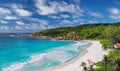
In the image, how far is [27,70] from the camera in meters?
57.2

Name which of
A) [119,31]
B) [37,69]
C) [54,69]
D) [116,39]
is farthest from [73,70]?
A: [119,31]

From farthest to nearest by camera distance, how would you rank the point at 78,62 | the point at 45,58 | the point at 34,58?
the point at 34,58 → the point at 45,58 → the point at 78,62

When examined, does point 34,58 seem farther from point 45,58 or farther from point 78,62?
point 78,62

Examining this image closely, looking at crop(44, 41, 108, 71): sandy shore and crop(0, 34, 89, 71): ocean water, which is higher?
crop(0, 34, 89, 71): ocean water

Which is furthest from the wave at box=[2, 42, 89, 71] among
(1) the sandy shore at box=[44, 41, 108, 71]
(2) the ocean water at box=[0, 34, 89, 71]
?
(1) the sandy shore at box=[44, 41, 108, 71]

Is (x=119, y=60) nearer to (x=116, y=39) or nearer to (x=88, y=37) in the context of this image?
(x=116, y=39)

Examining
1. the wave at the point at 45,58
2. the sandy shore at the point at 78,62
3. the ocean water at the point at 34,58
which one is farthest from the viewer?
the wave at the point at 45,58

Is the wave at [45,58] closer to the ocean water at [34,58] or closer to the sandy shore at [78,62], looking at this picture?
the ocean water at [34,58]

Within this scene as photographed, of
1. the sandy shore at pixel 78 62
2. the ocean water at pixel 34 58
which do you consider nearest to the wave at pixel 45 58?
the ocean water at pixel 34 58

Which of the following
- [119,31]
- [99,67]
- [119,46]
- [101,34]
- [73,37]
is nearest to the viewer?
[99,67]

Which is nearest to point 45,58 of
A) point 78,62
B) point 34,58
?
point 34,58

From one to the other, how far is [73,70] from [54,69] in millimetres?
4979

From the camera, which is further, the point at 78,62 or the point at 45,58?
the point at 45,58

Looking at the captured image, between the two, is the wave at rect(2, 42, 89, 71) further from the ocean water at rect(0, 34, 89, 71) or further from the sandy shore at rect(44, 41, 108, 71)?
the sandy shore at rect(44, 41, 108, 71)
